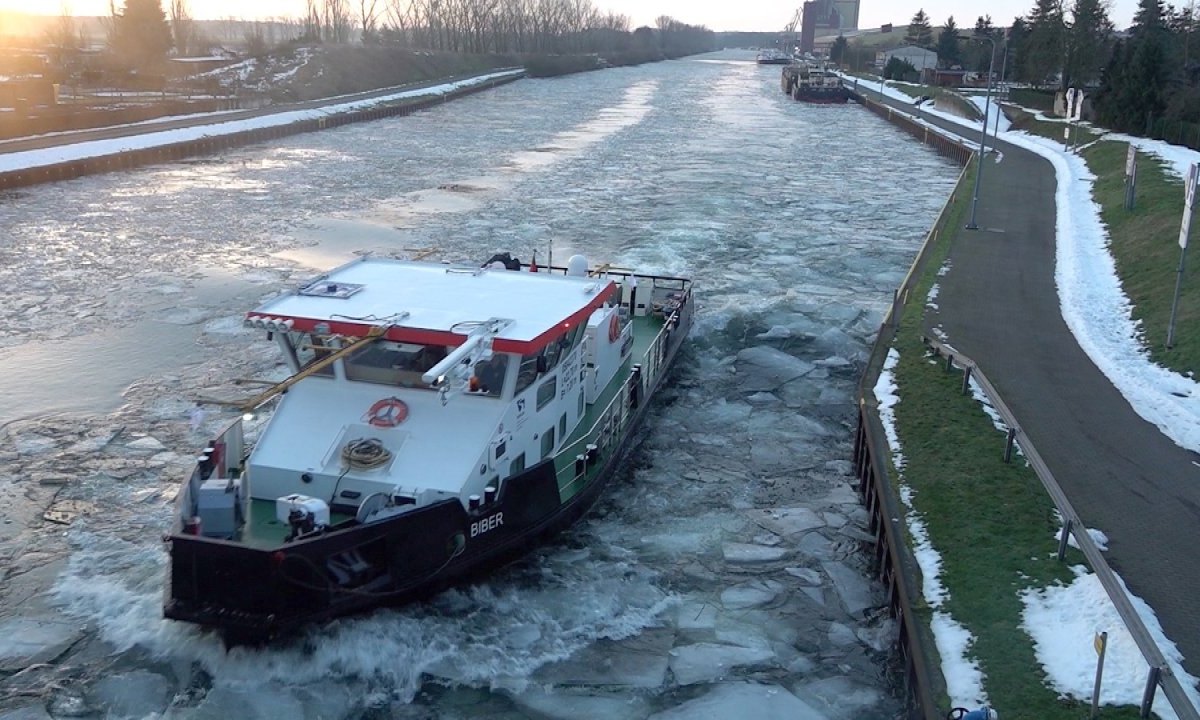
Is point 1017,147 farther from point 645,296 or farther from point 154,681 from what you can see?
point 154,681

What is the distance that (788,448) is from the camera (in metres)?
16.8

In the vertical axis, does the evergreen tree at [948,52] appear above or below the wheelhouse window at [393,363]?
above

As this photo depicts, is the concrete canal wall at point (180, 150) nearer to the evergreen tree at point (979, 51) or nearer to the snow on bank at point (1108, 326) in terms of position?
the snow on bank at point (1108, 326)

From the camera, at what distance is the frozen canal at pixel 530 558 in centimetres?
1061

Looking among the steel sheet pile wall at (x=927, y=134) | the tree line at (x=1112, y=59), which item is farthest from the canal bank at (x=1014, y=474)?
the steel sheet pile wall at (x=927, y=134)

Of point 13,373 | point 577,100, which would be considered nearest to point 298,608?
point 13,373

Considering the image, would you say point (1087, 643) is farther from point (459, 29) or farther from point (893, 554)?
point (459, 29)

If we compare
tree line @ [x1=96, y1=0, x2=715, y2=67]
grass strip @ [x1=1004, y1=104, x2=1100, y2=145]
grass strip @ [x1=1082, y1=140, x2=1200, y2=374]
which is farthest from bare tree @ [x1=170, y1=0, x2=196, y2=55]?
grass strip @ [x1=1082, y1=140, x2=1200, y2=374]

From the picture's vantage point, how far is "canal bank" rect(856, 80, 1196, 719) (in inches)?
386

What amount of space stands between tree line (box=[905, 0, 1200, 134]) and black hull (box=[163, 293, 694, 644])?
22880 millimetres

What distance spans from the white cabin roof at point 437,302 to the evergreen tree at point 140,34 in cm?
7410

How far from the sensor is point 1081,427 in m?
15.0

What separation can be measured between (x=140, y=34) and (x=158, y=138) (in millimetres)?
34895

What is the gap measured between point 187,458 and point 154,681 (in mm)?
5501
